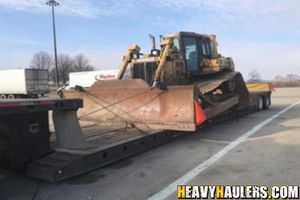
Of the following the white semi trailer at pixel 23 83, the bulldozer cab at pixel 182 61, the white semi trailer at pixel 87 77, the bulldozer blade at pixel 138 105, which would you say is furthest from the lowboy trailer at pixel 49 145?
the white semi trailer at pixel 87 77

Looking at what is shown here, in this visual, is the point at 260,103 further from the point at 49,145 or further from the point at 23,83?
the point at 23,83

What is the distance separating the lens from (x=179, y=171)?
6.66m

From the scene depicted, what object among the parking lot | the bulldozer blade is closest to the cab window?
the bulldozer blade

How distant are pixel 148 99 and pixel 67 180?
3714 millimetres

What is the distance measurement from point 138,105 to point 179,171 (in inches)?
132

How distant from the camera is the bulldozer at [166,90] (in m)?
8.98

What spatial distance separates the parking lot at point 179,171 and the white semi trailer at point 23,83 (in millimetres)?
30128

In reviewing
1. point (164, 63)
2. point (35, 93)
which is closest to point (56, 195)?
point (164, 63)

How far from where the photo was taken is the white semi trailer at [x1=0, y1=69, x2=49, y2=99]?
37.3 meters

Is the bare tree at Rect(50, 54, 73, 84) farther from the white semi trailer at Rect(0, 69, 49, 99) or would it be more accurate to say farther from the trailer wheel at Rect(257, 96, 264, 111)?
the trailer wheel at Rect(257, 96, 264, 111)

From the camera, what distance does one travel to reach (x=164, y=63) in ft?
33.4

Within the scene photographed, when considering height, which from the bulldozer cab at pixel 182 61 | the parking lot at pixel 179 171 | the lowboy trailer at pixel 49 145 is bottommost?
the parking lot at pixel 179 171

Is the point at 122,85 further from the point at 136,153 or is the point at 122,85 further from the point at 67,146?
the point at 67,146

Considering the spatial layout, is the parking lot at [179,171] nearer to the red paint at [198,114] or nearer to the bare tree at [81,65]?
the red paint at [198,114]
